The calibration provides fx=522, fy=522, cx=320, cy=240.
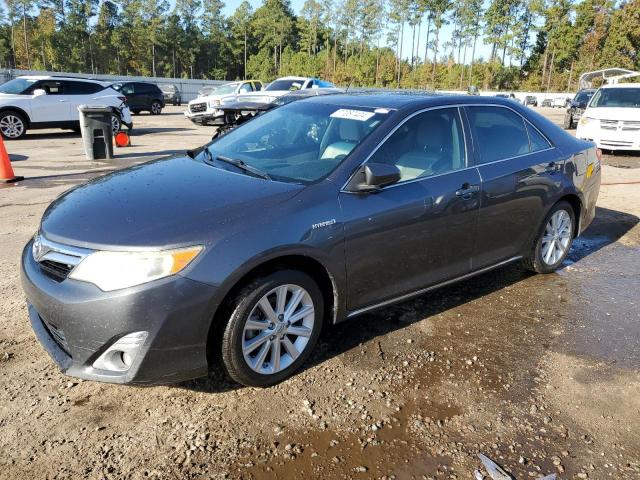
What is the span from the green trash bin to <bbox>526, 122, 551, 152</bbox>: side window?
8721mm

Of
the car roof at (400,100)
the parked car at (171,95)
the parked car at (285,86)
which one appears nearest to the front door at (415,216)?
the car roof at (400,100)

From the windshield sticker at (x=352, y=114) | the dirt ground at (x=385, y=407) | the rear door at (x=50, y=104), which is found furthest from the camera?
the rear door at (x=50, y=104)

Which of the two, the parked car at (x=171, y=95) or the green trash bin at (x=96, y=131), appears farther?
the parked car at (x=171, y=95)

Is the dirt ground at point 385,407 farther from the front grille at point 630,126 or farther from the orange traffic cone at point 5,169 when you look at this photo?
the front grille at point 630,126

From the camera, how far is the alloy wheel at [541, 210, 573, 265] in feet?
15.6

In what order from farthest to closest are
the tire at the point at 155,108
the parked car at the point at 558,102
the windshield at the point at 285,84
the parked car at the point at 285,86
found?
1. the parked car at the point at 558,102
2. the tire at the point at 155,108
3. the windshield at the point at 285,84
4. the parked car at the point at 285,86

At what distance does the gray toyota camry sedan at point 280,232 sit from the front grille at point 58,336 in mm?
12

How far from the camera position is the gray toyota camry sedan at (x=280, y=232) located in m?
2.57

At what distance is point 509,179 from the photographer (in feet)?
13.5

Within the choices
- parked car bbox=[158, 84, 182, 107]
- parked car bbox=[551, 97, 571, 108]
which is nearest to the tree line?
parked car bbox=[551, 97, 571, 108]

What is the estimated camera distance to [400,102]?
12.4 ft

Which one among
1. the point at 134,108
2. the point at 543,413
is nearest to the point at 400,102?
the point at 543,413

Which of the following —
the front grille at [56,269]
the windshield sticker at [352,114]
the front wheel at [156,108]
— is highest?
the windshield sticker at [352,114]

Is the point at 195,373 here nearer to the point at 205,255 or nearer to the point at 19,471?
the point at 205,255
